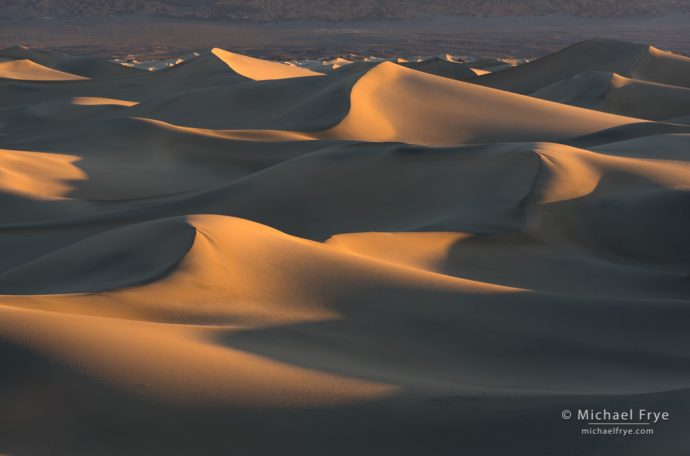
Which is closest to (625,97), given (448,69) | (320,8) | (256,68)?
(448,69)

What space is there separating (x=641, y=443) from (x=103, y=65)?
15.4 m

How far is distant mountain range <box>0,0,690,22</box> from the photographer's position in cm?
4644

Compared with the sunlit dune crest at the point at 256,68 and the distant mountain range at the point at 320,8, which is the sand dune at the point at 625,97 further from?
the distant mountain range at the point at 320,8

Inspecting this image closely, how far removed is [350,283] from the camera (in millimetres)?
4078

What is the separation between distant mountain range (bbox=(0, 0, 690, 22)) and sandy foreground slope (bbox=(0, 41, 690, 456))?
123 feet

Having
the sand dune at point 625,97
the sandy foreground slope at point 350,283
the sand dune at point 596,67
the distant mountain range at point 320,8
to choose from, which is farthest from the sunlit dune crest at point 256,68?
the distant mountain range at point 320,8

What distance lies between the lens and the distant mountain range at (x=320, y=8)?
1828 inches

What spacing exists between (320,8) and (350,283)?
1764 inches

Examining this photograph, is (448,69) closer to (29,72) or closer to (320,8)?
(29,72)

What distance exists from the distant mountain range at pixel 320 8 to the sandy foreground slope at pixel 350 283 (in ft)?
123

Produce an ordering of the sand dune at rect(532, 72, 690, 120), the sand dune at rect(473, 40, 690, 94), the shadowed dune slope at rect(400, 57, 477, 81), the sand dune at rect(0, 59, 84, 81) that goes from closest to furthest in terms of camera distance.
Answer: the sand dune at rect(532, 72, 690, 120) → the sand dune at rect(473, 40, 690, 94) → the sand dune at rect(0, 59, 84, 81) → the shadowed dune slope at rect(400, 57, 477, 81)

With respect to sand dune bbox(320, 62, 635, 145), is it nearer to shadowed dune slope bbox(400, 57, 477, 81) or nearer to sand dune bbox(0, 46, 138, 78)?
shadowed dune slope bbox(400, 57, 477, 81)

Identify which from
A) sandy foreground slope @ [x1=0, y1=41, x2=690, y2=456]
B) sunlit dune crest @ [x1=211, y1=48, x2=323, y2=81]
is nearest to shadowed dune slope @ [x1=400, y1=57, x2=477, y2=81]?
sunlit dune crest @ [x1=211, y1=48, x2=323, y2=81]

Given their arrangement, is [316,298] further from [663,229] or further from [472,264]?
[663,229]
